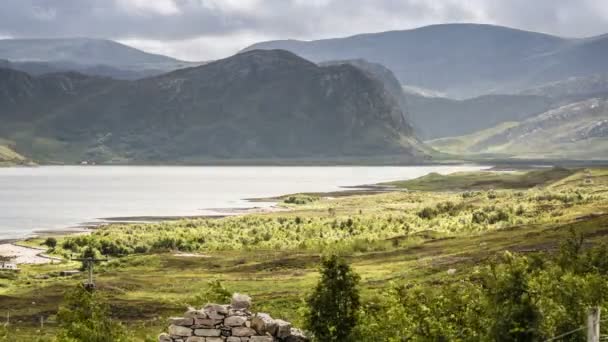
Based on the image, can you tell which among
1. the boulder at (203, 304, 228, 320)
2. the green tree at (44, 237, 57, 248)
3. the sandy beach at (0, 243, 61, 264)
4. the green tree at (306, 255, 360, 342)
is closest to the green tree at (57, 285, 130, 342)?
the boulder at (203, 304, 228, 320)

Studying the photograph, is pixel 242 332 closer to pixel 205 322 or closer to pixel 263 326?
pixel 263 326

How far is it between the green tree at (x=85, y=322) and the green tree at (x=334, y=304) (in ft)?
26.8

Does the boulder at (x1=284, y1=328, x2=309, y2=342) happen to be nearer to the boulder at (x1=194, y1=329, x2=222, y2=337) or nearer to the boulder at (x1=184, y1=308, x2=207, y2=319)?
the boulder at (x1=194, y1=329, x2=222, y2=337)

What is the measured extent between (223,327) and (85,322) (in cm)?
591

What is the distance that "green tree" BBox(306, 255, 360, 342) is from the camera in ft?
113

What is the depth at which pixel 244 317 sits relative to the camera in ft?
112

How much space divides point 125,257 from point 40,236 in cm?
4903

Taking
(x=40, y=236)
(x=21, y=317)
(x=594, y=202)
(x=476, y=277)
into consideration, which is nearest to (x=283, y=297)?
(x=476, y=277)

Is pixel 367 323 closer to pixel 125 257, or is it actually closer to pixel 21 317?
pixel 21 317

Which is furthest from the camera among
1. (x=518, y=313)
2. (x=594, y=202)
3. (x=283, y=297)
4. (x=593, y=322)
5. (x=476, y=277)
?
(x=594, y=202)

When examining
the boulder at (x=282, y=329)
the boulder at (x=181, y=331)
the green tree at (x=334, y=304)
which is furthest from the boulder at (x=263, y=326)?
the boulder at (x=181, y=331)

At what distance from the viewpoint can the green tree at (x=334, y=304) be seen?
3434 centimetres

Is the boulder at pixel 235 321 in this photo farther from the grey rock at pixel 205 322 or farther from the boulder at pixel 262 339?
the boulder at pixel 262 339

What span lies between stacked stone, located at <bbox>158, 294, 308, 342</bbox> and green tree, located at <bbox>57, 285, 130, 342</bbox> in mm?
2793
